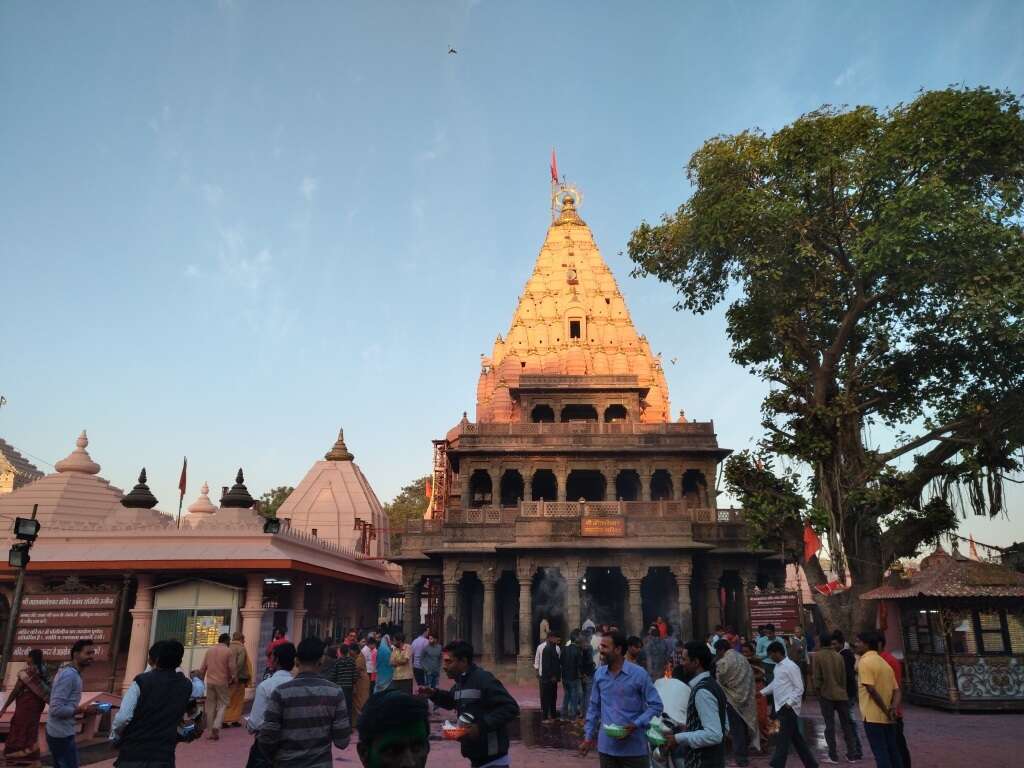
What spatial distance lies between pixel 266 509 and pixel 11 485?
16.3m

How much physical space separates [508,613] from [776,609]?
642 inches

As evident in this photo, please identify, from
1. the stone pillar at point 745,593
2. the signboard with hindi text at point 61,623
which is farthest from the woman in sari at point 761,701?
the stone pillar at point 745,593

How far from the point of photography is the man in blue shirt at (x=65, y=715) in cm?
694

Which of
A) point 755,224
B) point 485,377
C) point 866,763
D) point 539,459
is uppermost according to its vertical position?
point 485,377

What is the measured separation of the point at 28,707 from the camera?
8648 mm

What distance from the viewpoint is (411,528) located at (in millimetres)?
29047

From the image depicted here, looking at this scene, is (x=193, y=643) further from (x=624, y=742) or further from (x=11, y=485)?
(x=11, y=485)

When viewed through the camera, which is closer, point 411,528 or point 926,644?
point 926,644

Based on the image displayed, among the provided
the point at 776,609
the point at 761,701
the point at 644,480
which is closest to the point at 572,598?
the point at 776,609

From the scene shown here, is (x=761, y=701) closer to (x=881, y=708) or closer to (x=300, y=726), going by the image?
(x=881, y=708)

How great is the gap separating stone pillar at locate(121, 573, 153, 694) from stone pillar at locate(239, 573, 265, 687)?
86.5 inches

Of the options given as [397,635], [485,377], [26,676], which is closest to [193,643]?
[397,635]

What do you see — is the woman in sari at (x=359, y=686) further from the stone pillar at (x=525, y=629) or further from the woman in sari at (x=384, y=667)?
the stone pillar at (x=525, y=629)

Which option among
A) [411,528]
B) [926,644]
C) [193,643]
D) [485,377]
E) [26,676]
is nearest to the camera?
[26,676]
